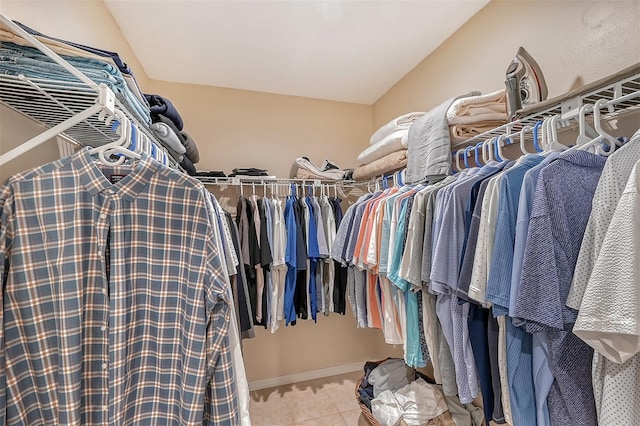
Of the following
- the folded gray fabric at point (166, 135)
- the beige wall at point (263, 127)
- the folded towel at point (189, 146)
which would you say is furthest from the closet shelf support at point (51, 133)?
the beige wall at point (263, 127)

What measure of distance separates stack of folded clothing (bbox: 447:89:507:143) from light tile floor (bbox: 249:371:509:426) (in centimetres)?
189

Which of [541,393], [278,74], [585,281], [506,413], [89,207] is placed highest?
[278,74]

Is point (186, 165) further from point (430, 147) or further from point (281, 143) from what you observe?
point (430, 147)

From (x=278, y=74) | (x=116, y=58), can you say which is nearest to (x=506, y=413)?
(x=116, y=58)

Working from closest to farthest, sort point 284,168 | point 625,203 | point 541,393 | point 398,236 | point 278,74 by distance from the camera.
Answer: point 625,203, point 541,393, point 398,236, point 278,74, point 284,168

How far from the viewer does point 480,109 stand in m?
1.32

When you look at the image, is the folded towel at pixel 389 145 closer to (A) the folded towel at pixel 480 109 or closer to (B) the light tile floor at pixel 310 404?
(A) the folded towel at pixel 480 109

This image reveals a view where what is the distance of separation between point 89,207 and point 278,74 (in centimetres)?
180

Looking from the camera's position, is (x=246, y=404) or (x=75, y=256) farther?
(x=246, y=404)

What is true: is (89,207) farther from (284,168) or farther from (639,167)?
(284,168)

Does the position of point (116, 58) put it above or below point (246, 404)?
above

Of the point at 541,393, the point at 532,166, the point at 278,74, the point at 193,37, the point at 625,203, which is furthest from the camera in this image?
the point at 278,74

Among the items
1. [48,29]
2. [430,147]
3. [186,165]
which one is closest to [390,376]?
[430,147]

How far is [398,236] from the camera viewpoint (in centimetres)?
133
